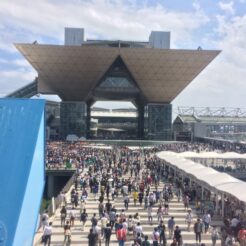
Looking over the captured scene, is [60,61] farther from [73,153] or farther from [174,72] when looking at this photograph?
[73,153]

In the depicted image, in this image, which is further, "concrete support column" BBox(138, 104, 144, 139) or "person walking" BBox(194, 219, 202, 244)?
"concrete support column" BBox(138, 104, 144, 139)

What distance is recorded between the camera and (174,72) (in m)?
71.2

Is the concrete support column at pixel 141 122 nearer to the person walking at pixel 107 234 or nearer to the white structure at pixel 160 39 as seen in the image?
the white structure at pixel 160 39

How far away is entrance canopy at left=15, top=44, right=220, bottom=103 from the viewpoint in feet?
220

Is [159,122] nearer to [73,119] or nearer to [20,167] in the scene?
[73,119]

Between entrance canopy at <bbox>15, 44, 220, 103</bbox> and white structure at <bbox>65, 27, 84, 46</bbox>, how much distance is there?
8.77 metres

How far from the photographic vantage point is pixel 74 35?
8181 centimetres

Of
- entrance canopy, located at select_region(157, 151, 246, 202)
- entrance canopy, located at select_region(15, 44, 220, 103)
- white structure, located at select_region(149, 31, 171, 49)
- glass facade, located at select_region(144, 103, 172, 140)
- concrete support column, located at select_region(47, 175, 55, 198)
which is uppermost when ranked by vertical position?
white structure, located at select_region(149, 31, 171, 49)

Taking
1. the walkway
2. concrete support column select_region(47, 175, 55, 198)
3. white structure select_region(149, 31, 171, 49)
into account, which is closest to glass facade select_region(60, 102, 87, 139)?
white structure select_region(149, 31, 171, 49)

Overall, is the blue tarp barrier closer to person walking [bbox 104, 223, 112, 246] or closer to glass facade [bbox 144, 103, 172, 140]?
person walking [bbox 104, 223, 112, 246]

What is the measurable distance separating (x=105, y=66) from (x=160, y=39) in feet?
49.7

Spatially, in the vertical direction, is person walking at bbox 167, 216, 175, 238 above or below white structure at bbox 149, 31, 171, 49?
below

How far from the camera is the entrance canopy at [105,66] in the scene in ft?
220

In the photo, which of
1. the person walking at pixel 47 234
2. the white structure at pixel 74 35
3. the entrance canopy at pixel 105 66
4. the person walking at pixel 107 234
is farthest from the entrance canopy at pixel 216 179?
the white structure at pixel 74 35
